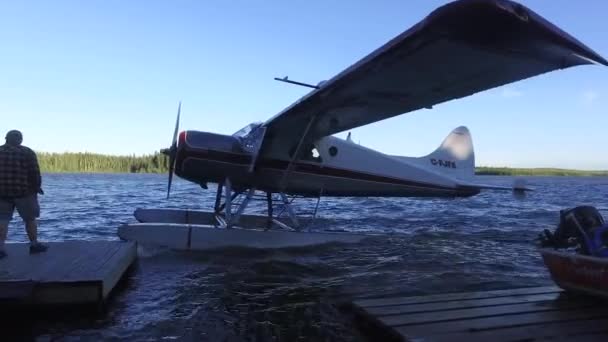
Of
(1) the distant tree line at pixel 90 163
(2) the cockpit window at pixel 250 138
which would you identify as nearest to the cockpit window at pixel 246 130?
(2) the cockpit window at pixel 250 138

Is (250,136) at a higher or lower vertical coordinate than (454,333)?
higher

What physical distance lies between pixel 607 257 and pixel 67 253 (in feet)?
20.0

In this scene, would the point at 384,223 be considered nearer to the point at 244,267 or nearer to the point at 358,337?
the point at 244,267

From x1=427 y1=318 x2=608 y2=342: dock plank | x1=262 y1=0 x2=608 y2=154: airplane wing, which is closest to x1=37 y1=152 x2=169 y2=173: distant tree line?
x1=262 y1=0 x2=608 y2=154: airplane wing

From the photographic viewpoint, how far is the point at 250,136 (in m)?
8.99

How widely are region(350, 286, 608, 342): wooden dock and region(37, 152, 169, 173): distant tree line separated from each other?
77.3 metres

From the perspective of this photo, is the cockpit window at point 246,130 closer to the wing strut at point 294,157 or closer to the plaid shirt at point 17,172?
the wing strut at point 294,157

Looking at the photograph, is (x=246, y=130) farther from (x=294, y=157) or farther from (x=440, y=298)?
(x=440, y=298)

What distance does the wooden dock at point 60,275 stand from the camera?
14.6 feet

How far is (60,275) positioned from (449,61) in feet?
15.0

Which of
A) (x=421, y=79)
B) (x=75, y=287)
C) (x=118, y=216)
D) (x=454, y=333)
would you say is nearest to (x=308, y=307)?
(x=454, y=333)

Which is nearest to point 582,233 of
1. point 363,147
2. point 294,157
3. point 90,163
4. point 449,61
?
point 449,61

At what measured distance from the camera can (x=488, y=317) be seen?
13.0ft

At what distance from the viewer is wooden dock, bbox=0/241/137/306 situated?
14.6 feet
